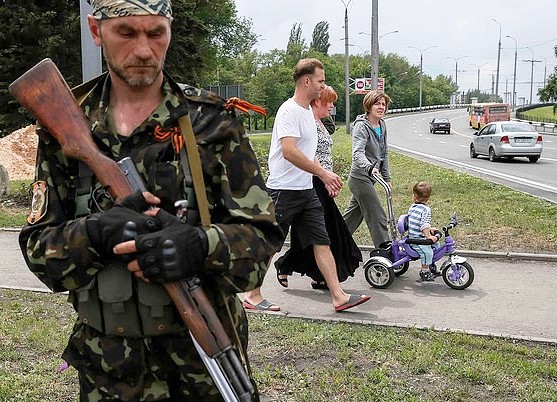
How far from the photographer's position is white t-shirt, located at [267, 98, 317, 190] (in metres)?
5.57

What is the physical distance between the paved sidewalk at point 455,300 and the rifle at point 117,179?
3726mm

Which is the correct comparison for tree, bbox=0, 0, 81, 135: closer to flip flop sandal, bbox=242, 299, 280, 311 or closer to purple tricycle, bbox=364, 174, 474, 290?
purple tricycle, bbox=364, 174, 474, 290

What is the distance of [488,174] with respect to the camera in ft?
62.3

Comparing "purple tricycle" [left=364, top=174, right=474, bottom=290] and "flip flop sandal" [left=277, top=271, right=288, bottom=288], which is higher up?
"purple tricycle" [left=364, top=174, right=474, bottom=290]

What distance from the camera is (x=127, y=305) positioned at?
6.28 ft

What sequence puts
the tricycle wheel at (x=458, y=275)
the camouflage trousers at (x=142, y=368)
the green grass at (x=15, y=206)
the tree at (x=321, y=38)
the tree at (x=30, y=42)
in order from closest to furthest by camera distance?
1. the camouflage trousers at (x=142, y=368)
2. the tricycle wheel at (x=458, y=275)
3. the green grass at (x=15, y=206)
4. the tree at (x=30, y=42)
5. the tree at (x=321, y=38)

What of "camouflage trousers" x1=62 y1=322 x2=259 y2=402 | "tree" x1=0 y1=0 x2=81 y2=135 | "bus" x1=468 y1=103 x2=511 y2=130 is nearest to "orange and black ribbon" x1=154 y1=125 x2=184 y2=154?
"camouflage trousers" x1=62 y1=322 x2=259 y2=402

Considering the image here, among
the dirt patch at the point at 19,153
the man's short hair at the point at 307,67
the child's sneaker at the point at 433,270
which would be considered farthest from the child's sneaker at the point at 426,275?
the dirt patch at the point at 19,153

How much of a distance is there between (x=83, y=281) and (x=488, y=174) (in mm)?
18230

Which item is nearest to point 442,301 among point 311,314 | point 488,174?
point 311,314

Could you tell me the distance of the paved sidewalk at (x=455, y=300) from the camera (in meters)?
5.55

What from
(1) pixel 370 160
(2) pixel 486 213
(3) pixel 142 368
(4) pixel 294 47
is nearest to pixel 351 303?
(1) pixel 370 160

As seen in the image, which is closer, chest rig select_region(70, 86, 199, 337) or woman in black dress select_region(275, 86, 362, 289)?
chest rig select_region(70, 86, 199, 337)

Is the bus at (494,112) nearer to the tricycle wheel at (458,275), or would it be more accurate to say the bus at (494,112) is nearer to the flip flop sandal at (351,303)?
the tricycle wheel at (458,275)
